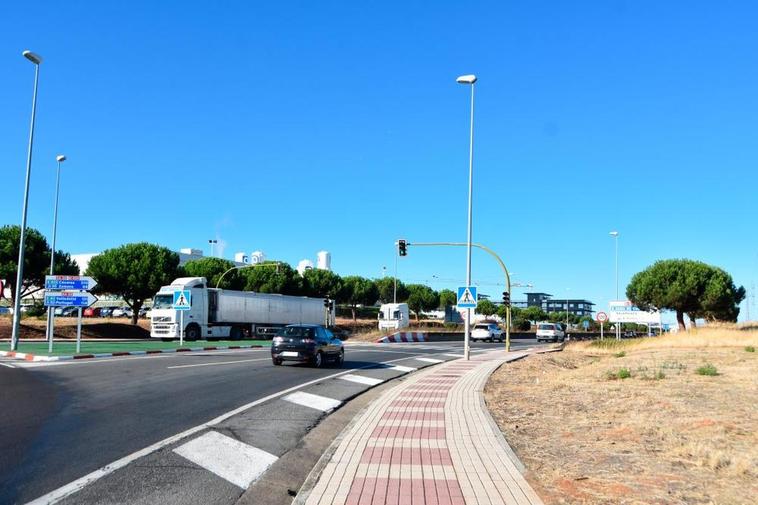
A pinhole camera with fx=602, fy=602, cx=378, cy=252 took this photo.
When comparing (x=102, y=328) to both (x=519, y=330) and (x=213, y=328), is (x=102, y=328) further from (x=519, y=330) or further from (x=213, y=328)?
(x=519, y=330)

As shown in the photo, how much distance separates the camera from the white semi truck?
36875 mm

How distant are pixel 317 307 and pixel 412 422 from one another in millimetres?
43098

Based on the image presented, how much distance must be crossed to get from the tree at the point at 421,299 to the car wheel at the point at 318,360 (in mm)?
89630

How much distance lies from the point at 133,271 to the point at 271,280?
24.9m

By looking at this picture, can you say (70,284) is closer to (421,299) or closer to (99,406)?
(99,406)

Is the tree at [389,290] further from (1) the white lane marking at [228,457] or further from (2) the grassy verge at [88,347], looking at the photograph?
(1) the white lane marking at [228,457]

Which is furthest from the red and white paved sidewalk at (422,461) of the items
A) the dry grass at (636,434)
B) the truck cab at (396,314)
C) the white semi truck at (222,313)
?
the truck cab at (396,314)

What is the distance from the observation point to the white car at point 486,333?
5281cm

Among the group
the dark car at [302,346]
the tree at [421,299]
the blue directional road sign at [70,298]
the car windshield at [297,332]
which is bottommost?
the dark car at [302,346]

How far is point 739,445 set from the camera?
7426mm

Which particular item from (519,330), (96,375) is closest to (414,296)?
(519,330)

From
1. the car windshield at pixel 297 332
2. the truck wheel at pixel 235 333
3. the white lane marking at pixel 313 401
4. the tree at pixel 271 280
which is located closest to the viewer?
the white lane marking at pixel 313 401

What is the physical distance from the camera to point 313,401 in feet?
40.3

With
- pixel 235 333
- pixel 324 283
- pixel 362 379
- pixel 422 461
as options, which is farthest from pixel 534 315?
pixel 422 461
